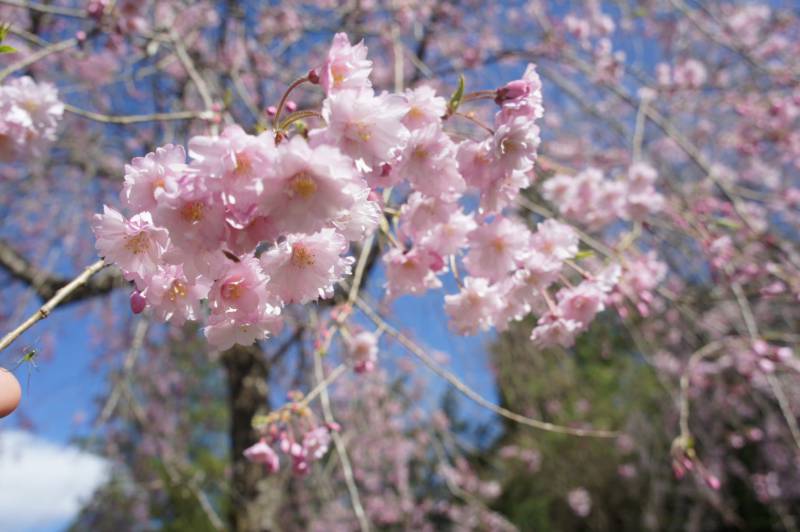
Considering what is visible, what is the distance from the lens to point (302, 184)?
0.62m

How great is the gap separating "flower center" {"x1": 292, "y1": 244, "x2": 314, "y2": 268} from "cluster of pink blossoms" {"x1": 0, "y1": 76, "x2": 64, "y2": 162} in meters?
1.04

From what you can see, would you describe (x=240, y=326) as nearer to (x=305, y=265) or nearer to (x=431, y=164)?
(x=305, y=265)

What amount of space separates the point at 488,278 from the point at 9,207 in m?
4.39

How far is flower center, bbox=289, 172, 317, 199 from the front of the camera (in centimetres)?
62

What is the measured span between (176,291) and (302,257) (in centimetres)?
20

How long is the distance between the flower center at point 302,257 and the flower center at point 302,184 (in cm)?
16

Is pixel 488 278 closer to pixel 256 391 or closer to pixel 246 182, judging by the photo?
pixel 246 182

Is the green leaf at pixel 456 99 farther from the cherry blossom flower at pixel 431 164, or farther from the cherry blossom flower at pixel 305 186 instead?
the cherry blossom flower at pixel 305 186

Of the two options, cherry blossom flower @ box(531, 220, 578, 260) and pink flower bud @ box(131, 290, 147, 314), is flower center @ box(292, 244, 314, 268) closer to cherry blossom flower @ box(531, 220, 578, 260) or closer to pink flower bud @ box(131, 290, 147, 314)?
pink flower bud @ box(131, 290, 147, 314)

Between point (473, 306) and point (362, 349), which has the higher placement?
point (473, 306)

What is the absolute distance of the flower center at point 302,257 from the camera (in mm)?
771

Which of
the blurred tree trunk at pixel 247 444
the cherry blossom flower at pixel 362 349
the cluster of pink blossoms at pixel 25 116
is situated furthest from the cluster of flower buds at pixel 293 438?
the blurred tree trunk at pixel 247 444

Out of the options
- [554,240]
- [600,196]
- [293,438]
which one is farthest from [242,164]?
[600,196]

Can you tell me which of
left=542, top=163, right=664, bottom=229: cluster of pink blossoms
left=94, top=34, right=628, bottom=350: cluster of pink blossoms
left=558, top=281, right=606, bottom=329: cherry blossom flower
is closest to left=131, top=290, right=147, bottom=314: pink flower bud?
left=94, top=34, right=628, bottom=350: cluster of pink blossoms
